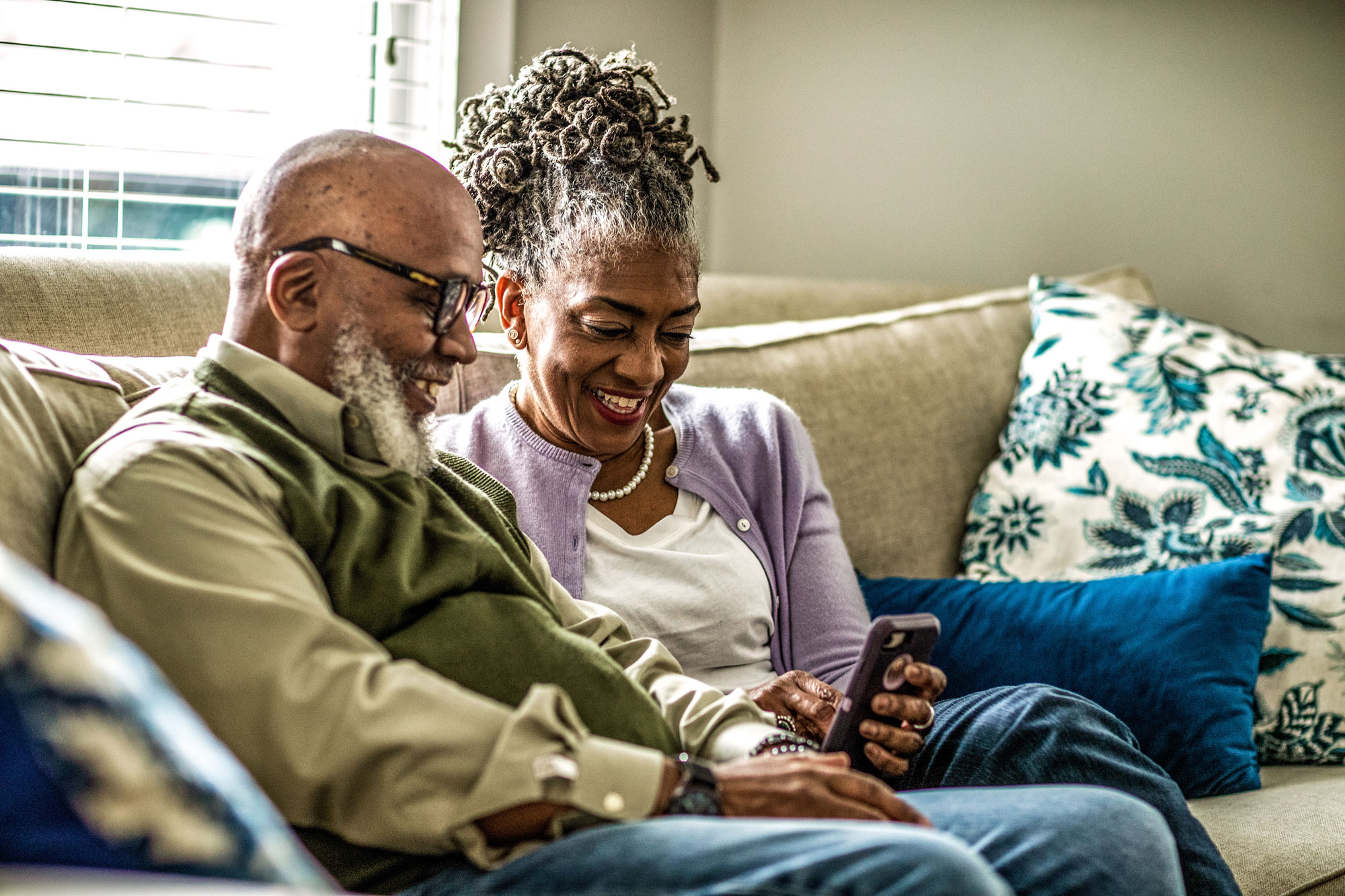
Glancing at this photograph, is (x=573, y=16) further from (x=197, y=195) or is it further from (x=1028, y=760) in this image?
(x=1028, y=760)

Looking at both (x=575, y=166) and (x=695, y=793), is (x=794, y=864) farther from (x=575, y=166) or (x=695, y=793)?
(x=575, y=166)

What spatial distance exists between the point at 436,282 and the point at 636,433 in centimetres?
45

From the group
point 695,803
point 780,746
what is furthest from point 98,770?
point 780,746

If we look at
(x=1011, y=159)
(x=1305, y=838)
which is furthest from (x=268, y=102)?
(x=1305, y=838)

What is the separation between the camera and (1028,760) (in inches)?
51.6

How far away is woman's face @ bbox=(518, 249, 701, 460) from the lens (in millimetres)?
1504

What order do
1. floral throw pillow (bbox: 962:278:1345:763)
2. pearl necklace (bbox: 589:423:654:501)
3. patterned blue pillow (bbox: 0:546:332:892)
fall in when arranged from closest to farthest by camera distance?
patterned blue pillow (bbox: 0:546:332:892), pearl necklace (bbox: 589:423:654:501), floral throw pillow (bbox: 962:278:1345:763)

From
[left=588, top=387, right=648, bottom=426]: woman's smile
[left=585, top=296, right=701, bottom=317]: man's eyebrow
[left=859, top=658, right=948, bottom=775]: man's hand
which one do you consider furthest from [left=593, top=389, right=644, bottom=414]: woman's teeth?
[left=859, top=658, right=948, bottom=775]: man's hand

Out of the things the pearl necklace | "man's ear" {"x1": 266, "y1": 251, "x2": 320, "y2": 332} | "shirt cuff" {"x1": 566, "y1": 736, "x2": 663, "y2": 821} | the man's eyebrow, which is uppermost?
"man's ear" {"x1": 266, "y1": 251, "x2": 320, "y2": 332}

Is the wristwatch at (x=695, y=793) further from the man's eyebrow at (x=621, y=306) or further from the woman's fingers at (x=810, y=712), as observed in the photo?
the man's eyebrow at (x=621, y=306)

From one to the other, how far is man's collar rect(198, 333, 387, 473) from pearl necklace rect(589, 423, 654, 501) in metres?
0.51

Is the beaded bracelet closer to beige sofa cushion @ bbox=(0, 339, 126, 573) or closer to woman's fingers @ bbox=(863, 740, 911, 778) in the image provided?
woman's fingers @ bbox=(863, 740, 911, 778)

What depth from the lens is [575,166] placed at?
159 cm

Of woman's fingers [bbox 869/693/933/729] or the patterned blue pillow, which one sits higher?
the patterned blue pillow
